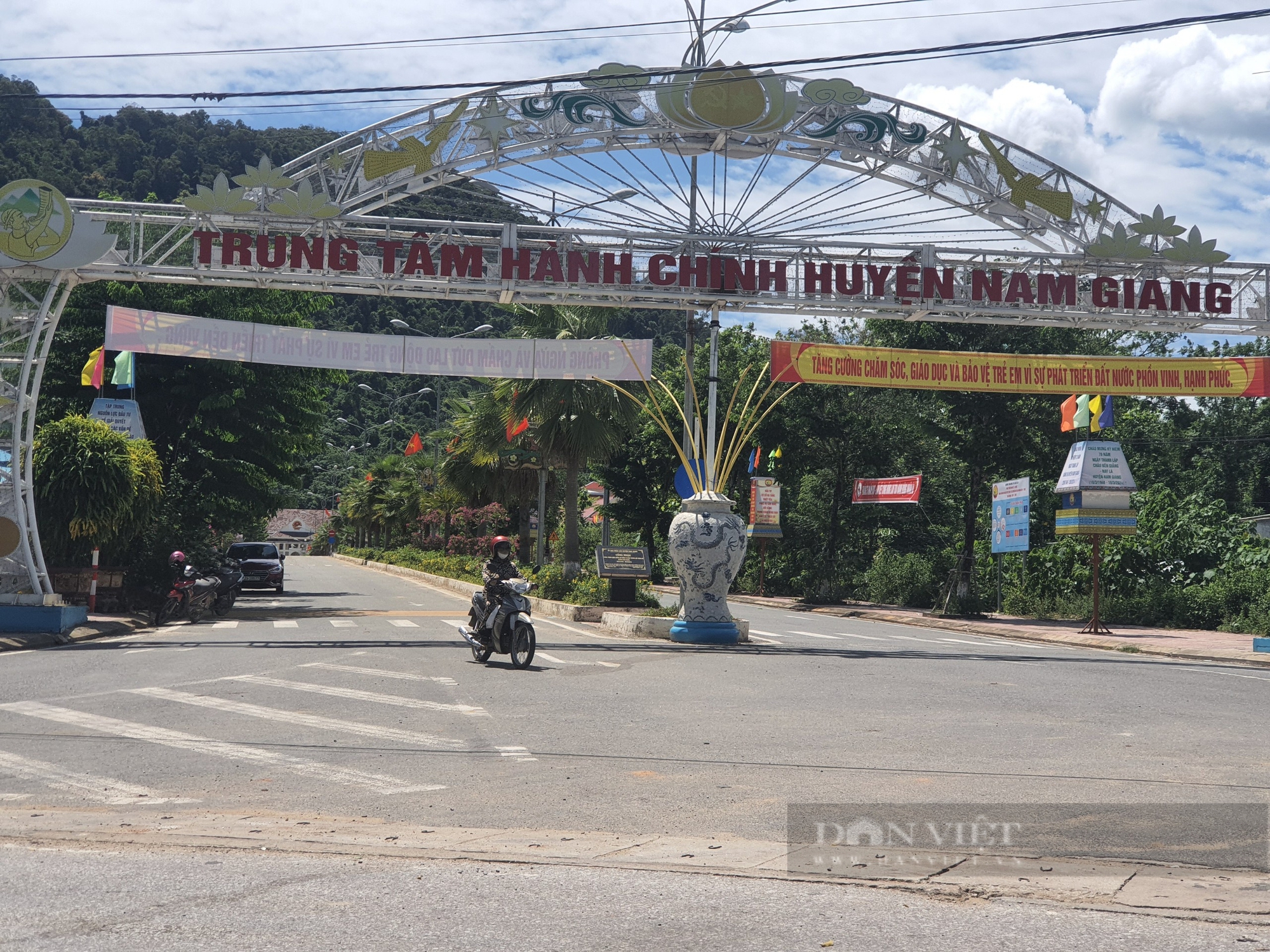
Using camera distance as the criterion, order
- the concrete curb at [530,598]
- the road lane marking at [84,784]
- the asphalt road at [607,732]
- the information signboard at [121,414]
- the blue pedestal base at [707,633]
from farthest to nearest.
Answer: the information signboard at [121,414] → the concrete curb at [530,598] → the blue pedestal base at [707,633] → the asphalt road at [607,732] → the road lane marking at [84,784]

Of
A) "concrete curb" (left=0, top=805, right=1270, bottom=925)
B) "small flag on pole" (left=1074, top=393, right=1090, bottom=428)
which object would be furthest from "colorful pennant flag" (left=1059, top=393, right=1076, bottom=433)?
"concrete curb" (left=0, top=805, right=1270, bottom=925)

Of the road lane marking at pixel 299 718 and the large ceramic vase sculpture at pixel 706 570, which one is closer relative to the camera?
the road lane marking at pixel 299 718

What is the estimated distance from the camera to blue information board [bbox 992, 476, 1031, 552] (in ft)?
96.3

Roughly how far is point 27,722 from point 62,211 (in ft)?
38.0

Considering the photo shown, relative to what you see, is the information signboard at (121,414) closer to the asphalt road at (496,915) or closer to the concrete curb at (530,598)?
the concrete curb at (530,598)

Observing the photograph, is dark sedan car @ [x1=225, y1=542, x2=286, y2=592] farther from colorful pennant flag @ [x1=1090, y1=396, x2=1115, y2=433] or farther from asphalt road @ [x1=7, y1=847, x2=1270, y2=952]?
asphalt road @ [x1=7, y1=847, x2=1270, y2=952]

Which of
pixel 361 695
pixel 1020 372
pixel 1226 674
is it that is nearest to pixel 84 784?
pixel 361 695

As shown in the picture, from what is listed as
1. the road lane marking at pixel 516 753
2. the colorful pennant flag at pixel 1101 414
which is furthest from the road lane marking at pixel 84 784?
the colorful pennant flag at pixel 1101 414

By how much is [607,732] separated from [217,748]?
320 centimetres

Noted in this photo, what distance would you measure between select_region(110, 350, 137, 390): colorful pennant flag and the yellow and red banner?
619 inches

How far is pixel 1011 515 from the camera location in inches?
1181

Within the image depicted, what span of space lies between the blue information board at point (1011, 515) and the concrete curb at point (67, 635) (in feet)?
67.3

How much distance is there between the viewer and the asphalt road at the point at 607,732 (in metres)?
7.53

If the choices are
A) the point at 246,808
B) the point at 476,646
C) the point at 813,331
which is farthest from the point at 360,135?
the point at 813,331
